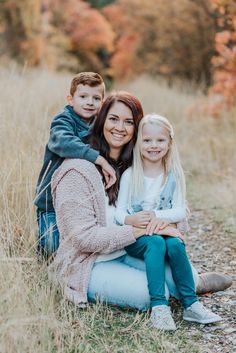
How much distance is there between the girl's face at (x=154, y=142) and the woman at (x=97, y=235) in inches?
4.2

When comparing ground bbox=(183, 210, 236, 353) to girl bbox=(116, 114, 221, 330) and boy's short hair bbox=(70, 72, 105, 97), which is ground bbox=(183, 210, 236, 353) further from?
boy's short hair bbox=(70, 72, 105, 97)

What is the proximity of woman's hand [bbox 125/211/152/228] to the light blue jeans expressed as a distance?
286 millimetres

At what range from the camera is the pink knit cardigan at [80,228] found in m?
3.44

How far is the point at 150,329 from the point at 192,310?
29 cm

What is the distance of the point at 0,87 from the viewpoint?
5516mm

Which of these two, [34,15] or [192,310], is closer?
[192,310]

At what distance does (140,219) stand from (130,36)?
20152 mm

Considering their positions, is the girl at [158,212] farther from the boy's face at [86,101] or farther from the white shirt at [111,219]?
the boy's face at [86,101]

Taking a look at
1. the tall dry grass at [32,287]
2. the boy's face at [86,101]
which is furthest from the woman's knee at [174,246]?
the boy's face at [86,101]

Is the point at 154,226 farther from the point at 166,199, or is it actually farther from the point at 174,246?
the point at 166,199

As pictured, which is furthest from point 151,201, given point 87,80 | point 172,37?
point 172,37

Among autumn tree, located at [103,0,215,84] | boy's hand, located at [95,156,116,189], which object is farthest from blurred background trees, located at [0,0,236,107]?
boy's hand, located at [95,156,116,189]

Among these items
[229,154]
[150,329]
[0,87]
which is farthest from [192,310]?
[229,154]

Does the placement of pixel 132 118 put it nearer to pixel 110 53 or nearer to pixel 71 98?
pixel 71 98
